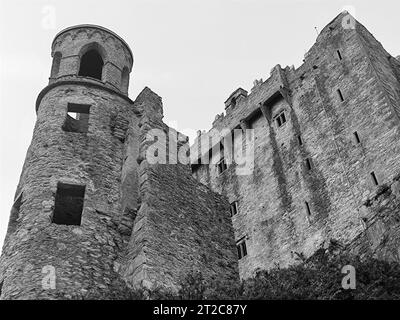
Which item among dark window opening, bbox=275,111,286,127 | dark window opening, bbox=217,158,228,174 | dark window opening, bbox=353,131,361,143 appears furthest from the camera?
dark window opening, bbox=217,158,228,174

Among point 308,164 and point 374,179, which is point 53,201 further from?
point 308,164

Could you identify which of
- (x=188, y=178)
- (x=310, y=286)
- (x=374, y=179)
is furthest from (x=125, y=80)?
(x=374, y=179)

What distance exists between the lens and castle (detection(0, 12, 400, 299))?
38.0ft

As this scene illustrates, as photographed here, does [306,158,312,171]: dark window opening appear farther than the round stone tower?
Yes

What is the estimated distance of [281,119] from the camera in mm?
29438

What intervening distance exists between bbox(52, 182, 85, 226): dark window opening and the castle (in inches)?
0.9

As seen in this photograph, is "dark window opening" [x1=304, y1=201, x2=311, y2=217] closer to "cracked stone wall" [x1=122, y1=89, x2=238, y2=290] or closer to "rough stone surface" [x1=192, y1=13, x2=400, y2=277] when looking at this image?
"rough stone surface" [x1=192, y1=13, x2=400, y2=277]

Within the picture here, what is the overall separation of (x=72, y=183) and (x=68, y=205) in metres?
0.55

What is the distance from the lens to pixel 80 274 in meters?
11.0

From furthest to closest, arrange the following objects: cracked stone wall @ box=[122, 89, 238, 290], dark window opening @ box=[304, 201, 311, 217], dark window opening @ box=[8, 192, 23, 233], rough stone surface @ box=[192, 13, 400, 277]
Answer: dark window opening @ box=[304, 201, 311, 217], rough stone surface @ box=[192, 13, 400, 277], dark window opening @ box=[8, 192, 23, 233], cracked stone wall @ box=[122, 89, 238, 290]

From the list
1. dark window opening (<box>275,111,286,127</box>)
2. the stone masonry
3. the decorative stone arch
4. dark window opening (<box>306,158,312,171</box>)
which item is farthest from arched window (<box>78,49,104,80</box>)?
dark window opening (<box>275,111,286,127</box>)
